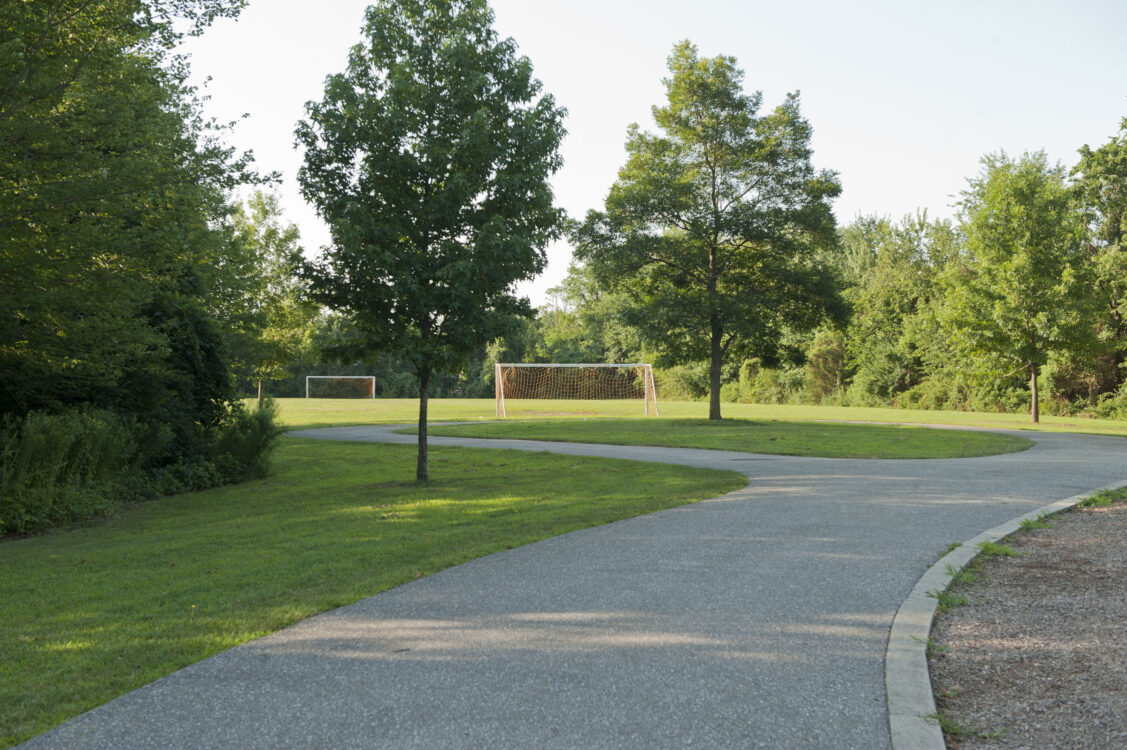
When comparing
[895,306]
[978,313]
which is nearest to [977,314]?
[978,313]

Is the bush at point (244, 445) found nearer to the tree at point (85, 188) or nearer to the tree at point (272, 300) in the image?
the tree at point (85, 188)

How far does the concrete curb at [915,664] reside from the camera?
130 inches

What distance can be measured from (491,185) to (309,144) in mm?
2764

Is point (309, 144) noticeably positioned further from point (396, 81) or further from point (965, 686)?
point (965, 686)

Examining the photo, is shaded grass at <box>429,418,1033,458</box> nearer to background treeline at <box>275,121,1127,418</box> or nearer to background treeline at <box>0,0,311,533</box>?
background treeline at <box>275,121,1127,418</box>

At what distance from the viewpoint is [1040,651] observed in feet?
14.3

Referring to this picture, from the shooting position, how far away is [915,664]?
409 centimetres

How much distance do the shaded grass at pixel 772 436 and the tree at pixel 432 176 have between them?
27.7 ft

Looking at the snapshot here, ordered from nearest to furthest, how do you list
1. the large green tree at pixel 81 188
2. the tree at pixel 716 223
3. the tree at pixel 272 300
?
the large green tree at pixel 81 188 → the tree at pixel 716 223 → the tree at pixel 272 300

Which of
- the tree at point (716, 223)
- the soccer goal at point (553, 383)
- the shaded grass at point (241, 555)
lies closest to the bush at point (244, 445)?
the shaded grass at point (241, 555)

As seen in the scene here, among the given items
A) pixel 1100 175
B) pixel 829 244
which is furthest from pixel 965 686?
pixel 1100 175

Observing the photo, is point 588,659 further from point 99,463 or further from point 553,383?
point 553,383

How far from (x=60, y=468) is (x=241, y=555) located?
5.34m

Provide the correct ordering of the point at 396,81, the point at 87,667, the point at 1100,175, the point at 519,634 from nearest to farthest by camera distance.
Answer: the point at 87,667
the point at 519,634
the point at 396,81
the point at 1100,175
